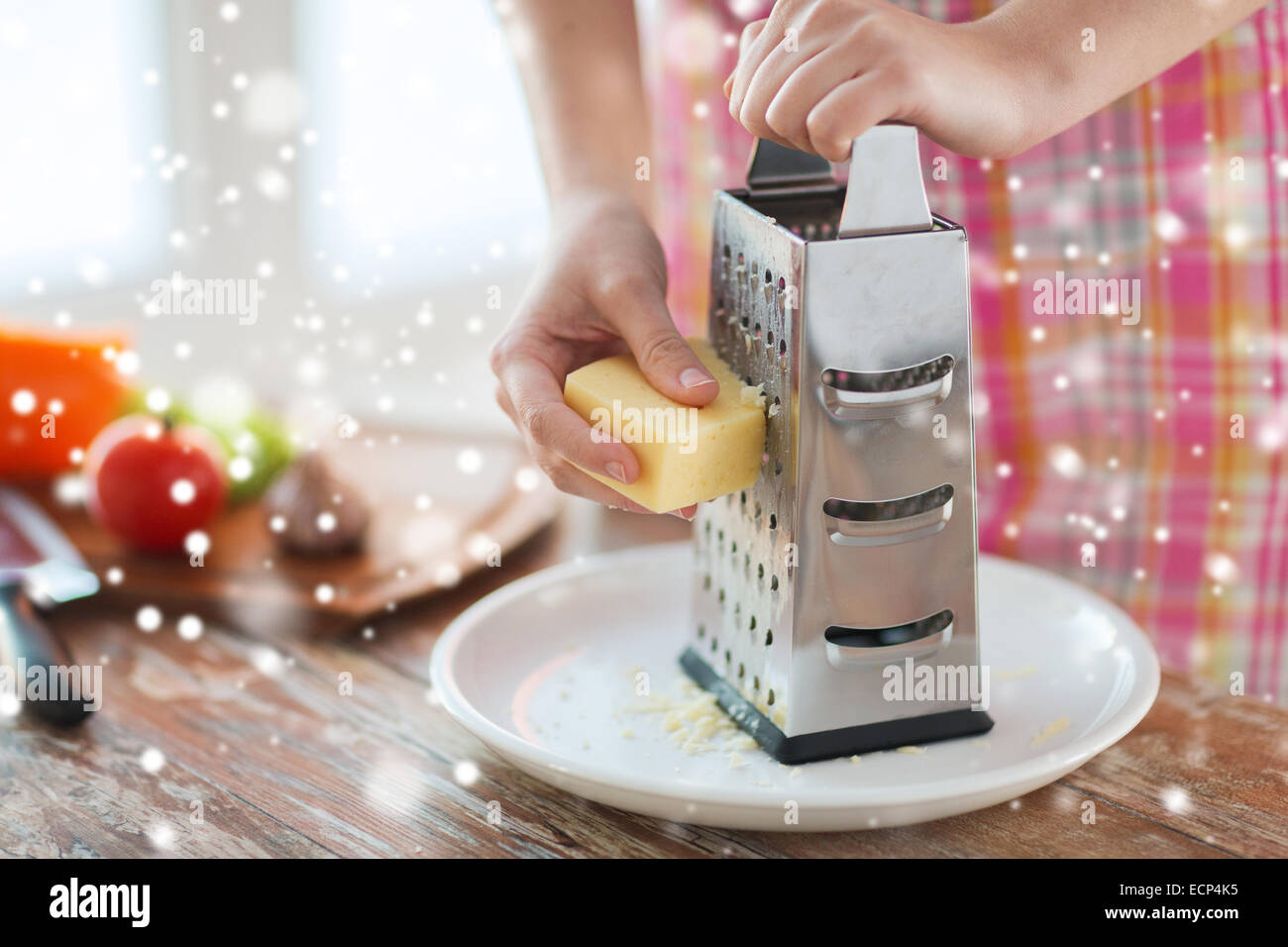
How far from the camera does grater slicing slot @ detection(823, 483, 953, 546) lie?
0.77 meters

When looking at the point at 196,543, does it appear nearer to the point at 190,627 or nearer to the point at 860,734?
the point at 190,627

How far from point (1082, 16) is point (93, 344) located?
43.7 inches

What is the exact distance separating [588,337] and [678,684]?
0.94ft

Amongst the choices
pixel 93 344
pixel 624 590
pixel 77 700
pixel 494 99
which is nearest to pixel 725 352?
pixel 624 590

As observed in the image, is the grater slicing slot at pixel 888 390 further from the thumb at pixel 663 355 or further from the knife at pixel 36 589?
the knife at pixel 36 589

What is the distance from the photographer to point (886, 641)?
2.62 feet

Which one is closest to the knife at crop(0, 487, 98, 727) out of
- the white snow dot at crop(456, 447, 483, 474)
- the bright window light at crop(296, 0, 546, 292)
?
the white snow dot at crop(456, 447, 483, 474)

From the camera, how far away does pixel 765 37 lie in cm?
72

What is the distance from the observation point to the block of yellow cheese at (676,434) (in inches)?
29.6

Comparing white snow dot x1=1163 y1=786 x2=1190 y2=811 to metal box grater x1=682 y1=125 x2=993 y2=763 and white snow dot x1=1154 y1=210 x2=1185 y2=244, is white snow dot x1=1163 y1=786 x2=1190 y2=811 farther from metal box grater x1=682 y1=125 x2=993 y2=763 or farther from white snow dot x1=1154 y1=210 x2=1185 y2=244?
white snow dot x1=1154 y1=210 x2=1185 y2=244

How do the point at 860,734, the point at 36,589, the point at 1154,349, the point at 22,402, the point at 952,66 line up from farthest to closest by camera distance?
1. the point at 22,402
2. the point at 1154,349
3. the point at 36,589
4. the point at 860,734
5. the point at 952,66

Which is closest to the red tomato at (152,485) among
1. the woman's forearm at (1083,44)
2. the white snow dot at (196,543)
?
the white snow dot at (196,543)

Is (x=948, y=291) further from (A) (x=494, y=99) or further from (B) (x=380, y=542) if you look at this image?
(A) (x=494, y=99)

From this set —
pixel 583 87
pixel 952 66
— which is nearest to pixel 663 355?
pixel 952 66
